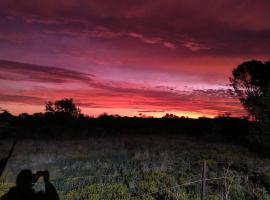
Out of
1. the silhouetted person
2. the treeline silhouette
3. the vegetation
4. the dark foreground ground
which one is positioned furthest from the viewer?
the treeline silhouette

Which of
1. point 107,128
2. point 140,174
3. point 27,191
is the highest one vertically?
point 107,128

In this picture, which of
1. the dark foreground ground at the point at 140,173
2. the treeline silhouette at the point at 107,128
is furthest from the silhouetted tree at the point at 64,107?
the dark foreground ground at the point at 140,173

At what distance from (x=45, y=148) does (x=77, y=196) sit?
14216 millimetres

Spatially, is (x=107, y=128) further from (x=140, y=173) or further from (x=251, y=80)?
(x=140, y=173)

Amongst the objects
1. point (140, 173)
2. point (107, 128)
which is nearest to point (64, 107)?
point (107, 128)

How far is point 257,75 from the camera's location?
2867 centimetres

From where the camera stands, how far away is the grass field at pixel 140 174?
12.2m

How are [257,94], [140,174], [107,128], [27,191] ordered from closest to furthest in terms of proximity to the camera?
[27,191] < [140,174] < [257,94] < [107,128]

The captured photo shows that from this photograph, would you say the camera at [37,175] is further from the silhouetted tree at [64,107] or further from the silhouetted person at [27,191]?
the silhouetted tree at [64,107]

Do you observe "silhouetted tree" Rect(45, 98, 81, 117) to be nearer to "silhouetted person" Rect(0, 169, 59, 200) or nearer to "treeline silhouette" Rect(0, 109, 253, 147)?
"treeline silhouette" Rect(0, 109, 253, 147)

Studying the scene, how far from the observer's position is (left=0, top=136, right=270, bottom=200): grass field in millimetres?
12195

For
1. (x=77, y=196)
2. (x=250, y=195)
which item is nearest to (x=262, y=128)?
(x=250, y=195)

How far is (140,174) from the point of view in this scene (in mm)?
15469

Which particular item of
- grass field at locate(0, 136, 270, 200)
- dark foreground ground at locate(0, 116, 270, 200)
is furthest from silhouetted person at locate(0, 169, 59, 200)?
grass field at locate(0, 136, 270, 200)
